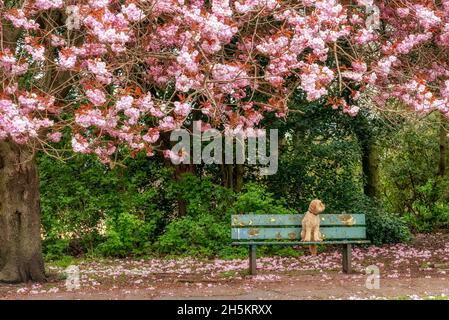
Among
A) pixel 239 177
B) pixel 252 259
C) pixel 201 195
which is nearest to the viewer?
pixel 252 259

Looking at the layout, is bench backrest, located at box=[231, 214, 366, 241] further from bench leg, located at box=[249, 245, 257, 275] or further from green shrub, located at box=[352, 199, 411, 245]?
green shrub, located at box=[352, 199, 411, 245]

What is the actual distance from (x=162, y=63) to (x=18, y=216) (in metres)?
2.76

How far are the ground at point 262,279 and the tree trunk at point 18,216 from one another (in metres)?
0.32

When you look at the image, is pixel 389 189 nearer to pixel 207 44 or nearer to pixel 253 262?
pixel 253 262

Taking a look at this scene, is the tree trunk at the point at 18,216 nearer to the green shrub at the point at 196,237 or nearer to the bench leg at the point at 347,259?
the green shrub at the point at 196,237

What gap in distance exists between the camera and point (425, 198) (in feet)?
59.7

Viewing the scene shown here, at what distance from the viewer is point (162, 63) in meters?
9.45

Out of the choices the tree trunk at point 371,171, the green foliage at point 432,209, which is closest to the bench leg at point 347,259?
the tree trunk at point 371,171

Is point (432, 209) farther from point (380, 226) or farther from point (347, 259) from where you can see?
point (347, 259)

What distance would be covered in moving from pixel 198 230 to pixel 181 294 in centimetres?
466

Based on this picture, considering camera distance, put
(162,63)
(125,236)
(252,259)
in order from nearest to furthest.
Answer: (162,63) → (252,259) → (125,236)

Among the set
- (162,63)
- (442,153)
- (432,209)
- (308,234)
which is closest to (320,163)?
(308,234)
